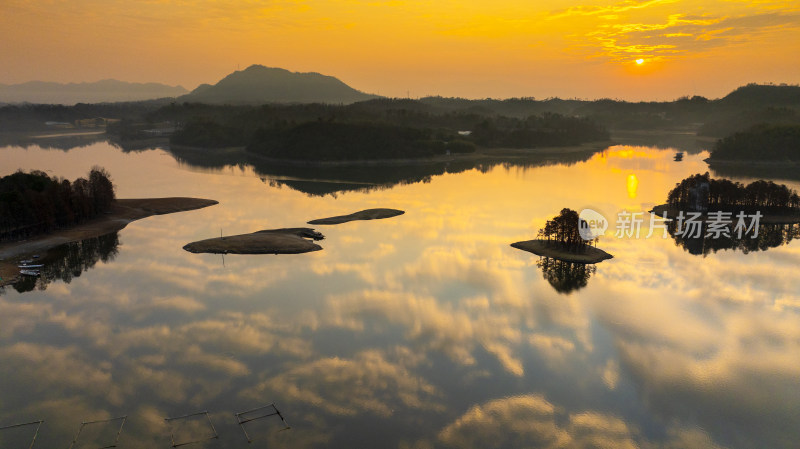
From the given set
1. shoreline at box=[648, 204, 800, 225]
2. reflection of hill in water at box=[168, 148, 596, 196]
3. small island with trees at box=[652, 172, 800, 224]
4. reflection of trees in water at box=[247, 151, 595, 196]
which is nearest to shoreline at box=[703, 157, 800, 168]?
reflection of hill in water at box=[168, 148, 596, 196]

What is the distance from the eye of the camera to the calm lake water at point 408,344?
88.9ft

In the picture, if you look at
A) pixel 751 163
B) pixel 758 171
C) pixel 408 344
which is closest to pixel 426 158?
pixel 758 171

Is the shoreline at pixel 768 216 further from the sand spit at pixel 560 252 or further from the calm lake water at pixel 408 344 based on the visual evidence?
the sand spit at pixel 560 252

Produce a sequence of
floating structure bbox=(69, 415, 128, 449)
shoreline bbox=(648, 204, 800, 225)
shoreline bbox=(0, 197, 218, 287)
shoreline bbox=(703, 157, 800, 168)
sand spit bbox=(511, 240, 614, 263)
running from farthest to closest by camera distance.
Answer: shoreline bbox=(703, 157, 800, 168), shoreline bbox=(648, 204, 800, 225), sand spit bbox=(511, 240, 614, 263), shoreline bbox=(0, 197, 218, 287), floating structure bbox=(69, 415, 128, 449)

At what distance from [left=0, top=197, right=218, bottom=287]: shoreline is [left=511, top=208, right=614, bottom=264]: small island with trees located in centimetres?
4851

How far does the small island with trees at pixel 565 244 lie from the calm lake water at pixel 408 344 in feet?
7.18

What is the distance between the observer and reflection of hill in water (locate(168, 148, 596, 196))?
11025 cm

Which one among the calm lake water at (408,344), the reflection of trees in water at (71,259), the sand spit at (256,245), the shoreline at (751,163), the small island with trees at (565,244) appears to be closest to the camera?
the calm lake water at (408,344)

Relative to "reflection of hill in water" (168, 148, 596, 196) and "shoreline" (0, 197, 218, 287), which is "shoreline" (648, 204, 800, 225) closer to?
"reflection of hill in water" (168, 148, 596, 196)

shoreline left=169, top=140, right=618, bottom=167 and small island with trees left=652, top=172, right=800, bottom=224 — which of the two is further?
shoreline left=169, top=140, right=618, bottom=167

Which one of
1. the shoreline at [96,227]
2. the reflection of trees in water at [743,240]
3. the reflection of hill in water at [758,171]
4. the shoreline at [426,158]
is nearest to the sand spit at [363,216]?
the shoreline at [96,227]

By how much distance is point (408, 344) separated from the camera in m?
35.6

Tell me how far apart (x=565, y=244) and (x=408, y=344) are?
28.0 metres

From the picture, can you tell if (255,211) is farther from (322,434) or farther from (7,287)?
(322,434)
